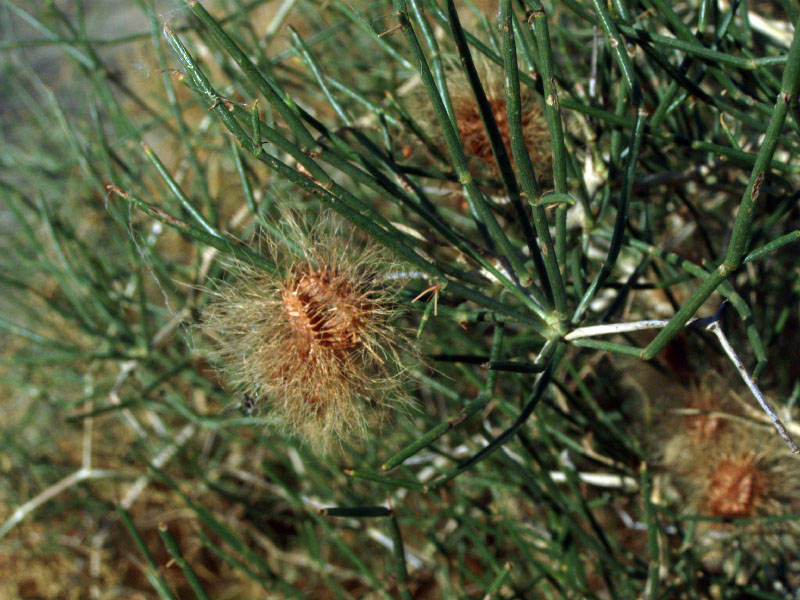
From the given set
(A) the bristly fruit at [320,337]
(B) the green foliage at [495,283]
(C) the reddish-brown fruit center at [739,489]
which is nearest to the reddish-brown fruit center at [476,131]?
(B) the green foliage at [495,283]

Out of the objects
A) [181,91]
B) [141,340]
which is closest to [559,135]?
[141,340]

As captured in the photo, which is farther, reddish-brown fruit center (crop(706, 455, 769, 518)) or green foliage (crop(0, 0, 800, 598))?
reddish-brown fruit center (crop(706, 455, 769, 518))

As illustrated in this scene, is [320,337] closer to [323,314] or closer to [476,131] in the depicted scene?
[323,314]

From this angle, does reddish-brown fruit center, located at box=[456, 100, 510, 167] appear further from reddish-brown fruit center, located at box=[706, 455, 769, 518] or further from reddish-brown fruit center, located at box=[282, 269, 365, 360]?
reddish-brown fruit center, located at box=[706, 455, 769, 518]

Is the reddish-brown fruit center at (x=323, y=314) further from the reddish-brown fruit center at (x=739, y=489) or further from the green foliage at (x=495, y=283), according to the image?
the reddish-brown fruit center at (x=739, y=489)

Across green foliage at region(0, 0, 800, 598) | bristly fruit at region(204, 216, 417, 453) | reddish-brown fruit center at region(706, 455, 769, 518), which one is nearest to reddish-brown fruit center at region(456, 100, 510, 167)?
green foliage at region(0, 0, 800, 598)

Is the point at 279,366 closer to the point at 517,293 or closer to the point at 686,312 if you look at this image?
the point at 517,293
